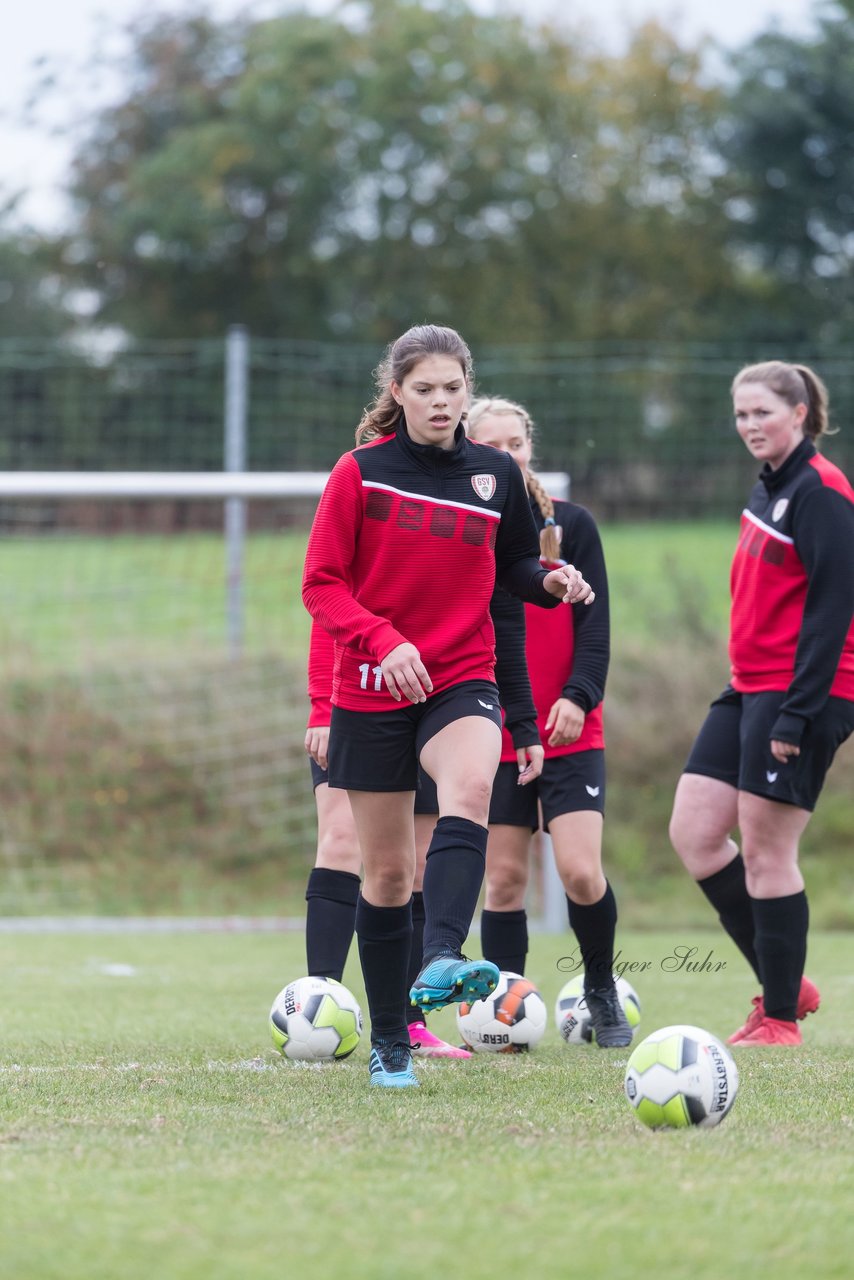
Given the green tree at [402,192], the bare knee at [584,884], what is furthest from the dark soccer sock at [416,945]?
the green tree at [402,192]

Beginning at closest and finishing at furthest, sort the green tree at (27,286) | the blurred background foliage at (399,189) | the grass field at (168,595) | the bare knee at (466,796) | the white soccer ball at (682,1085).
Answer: the white soccer ball at (682,1085) < the bare knee at (466,796) < the grass field at (168,595) < the blurred background foliage at (399,189) < the green tree at (27,286)

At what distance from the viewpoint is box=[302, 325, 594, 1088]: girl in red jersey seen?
389cm

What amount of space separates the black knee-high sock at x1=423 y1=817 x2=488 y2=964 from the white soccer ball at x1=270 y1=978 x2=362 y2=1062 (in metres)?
0.93

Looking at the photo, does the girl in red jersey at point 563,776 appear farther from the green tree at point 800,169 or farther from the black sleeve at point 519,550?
the green tree at point 800,169

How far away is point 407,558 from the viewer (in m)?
4.01

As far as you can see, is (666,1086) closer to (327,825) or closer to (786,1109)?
(786,1109)

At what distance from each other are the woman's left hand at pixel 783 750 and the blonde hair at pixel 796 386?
3.63ft

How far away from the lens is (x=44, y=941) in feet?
29.7

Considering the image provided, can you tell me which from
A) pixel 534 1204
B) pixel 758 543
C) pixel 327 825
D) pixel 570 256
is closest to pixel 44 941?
pixel 327 825

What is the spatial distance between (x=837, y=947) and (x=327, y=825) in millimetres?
4714

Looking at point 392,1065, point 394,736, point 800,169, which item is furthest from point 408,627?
point 800,169

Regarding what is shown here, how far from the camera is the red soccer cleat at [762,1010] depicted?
5.12 m

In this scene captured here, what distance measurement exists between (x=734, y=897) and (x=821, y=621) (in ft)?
3.75

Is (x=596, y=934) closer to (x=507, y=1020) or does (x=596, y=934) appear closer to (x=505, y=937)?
(x=505, y=937)
